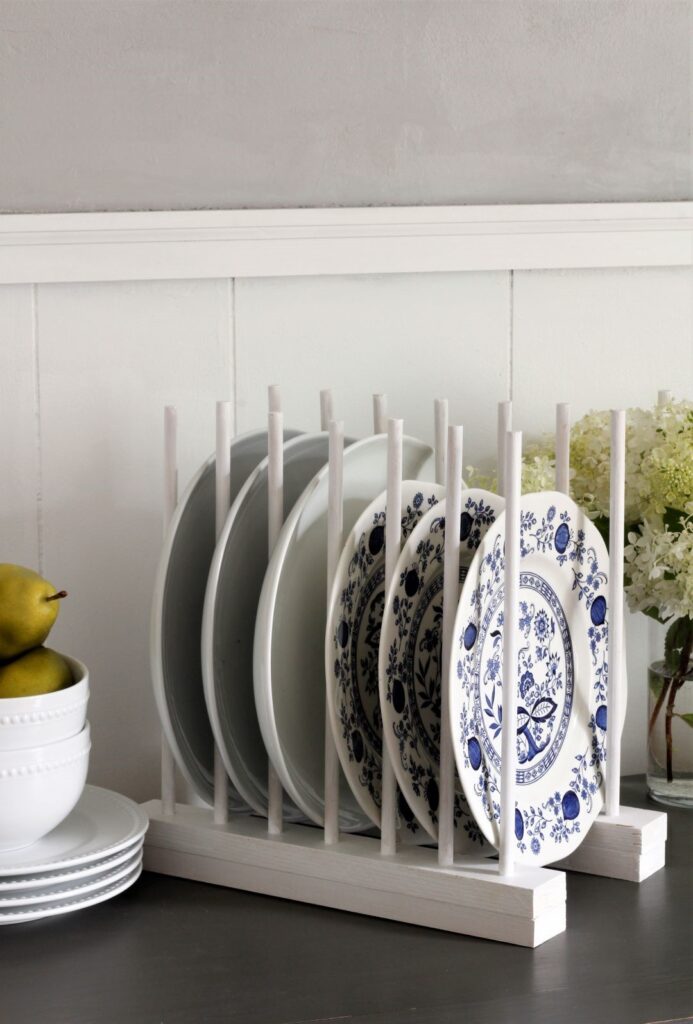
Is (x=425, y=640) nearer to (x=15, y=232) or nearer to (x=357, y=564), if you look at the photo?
(x=357, y=564)

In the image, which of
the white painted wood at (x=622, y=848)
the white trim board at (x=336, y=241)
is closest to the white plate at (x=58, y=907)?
the white painted wood at (x=622, y=848)

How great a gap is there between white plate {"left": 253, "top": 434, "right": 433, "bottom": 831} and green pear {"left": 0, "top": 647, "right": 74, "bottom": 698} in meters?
0.14

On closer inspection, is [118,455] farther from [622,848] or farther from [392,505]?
[622,848]

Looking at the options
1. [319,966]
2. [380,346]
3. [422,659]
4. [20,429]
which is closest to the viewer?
[319,966]

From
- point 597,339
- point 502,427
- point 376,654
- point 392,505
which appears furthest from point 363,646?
point 597,339

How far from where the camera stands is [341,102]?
43.5 inches

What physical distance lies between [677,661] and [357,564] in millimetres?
371

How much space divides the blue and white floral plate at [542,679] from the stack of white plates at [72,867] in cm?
26

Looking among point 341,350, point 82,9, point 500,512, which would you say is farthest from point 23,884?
point 82,9

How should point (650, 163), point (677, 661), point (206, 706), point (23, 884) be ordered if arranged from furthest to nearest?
point (650, 163) → point (677, 661) → point (206, 706) → point (23, 884)

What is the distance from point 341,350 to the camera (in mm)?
1149

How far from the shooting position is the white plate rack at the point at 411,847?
2.81ft

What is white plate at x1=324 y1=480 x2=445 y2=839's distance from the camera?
2.93 ft

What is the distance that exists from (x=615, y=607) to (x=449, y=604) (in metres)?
0.18
